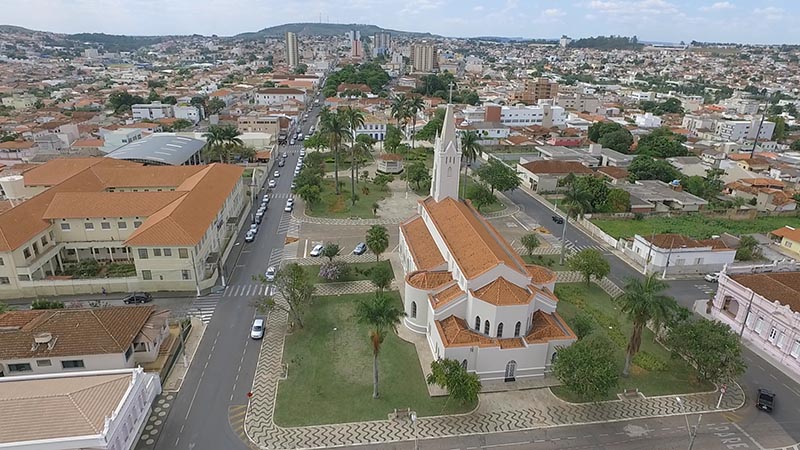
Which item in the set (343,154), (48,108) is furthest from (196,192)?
(48,108)

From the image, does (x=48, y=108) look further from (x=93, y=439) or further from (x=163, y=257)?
(x=93, y=439)

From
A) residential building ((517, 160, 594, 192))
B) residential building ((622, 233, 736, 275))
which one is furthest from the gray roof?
residential building ((622, 233, 736, 275))

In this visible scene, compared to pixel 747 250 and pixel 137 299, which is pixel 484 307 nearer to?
pixel 137 299

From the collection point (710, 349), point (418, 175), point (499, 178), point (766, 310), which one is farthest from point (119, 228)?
point (766, 310)

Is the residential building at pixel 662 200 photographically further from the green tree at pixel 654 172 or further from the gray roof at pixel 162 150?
the gray roof at pixel 162 150

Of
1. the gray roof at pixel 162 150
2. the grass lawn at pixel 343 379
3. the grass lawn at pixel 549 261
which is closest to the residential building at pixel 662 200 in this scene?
the grass lawn at pixel 549 261

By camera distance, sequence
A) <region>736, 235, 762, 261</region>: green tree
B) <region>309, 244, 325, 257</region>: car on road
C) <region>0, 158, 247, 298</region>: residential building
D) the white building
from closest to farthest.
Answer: <region>0, 158, 247, 298</region>: residential building < <region>309, 244, 325, 257</region>: car on road < <region>736, 235, 762, 261</region>: green tree < the white building

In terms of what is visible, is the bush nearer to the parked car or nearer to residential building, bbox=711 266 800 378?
the parked car
